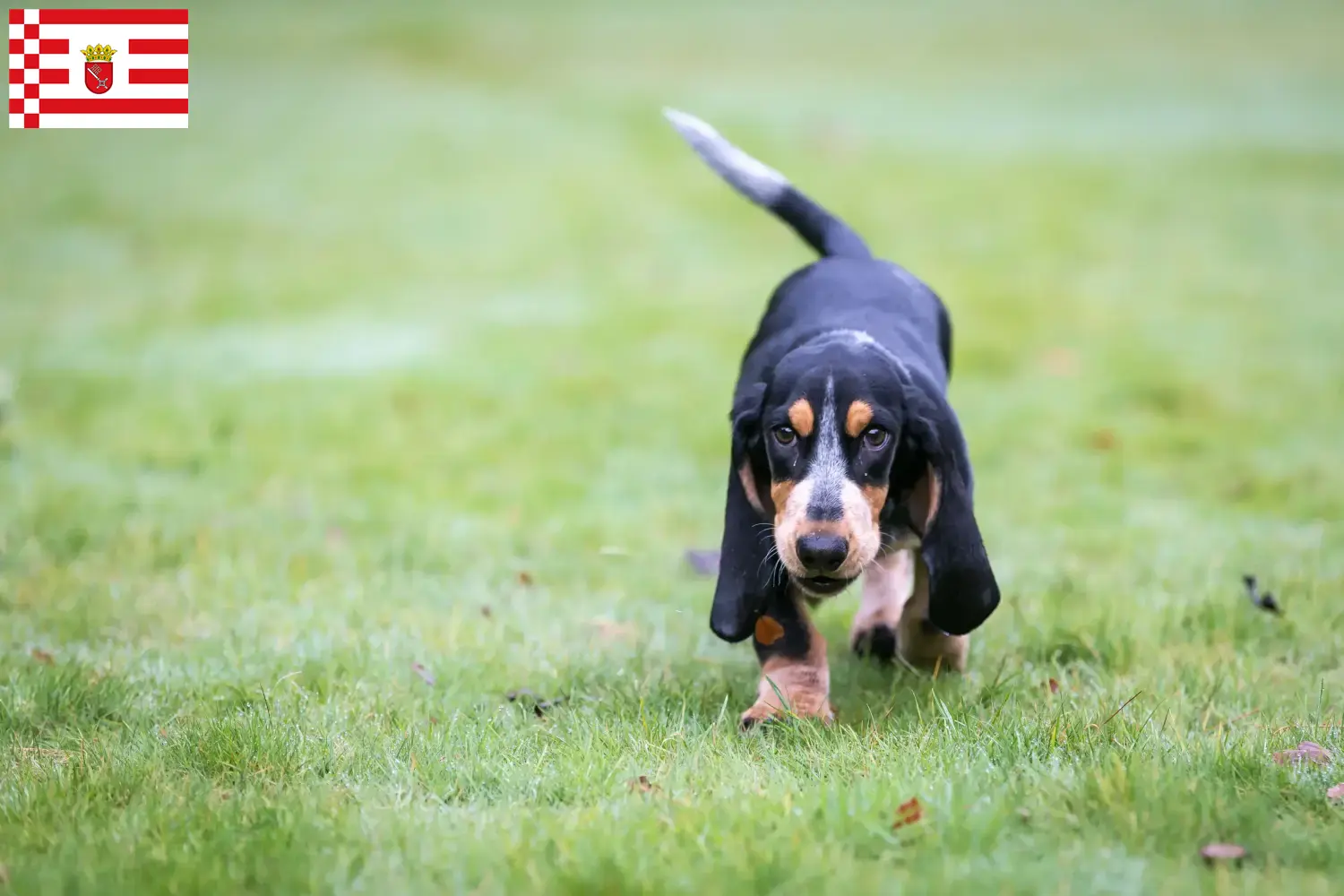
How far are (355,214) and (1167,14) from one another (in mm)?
17605

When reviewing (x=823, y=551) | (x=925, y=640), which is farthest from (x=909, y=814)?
(x=925, y=640)

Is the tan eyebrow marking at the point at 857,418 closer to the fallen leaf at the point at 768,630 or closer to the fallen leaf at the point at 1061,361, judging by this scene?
the fallen leaf at the point at 768,630

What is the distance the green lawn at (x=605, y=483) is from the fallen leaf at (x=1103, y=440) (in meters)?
0.06

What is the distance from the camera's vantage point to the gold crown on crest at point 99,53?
9109mm

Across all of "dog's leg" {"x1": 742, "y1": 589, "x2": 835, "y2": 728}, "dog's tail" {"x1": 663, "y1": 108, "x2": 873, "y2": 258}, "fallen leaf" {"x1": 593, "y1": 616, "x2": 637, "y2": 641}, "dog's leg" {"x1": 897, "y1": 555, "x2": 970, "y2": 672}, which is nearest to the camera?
"dog's leg" {"x1": 742, "y1": 589, "x2": 835, "y2": 728}

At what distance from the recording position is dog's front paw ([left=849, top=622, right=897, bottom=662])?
4551mm

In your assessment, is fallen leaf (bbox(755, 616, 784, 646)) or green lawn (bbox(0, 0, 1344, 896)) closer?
green lawn (bbox(0, 0, 1344, 896))

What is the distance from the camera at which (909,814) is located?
2.82 meters

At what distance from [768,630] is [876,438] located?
667 millimetres

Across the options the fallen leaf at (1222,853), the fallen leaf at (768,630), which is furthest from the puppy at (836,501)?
the fallen leaf at (1222,853)

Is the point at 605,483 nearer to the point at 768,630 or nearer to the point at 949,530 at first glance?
the point at 768,630

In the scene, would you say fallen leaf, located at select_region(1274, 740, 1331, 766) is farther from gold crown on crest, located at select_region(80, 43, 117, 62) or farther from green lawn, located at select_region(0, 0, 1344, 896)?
gold crown on crest, located at select_region(80, 43, 117, 62)

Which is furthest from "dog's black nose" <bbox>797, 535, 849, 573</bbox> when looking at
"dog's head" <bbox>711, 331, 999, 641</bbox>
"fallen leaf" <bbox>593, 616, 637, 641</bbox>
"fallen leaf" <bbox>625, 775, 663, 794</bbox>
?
"fallen leaf" <bbox>593, 616, 637, 641</bbox>

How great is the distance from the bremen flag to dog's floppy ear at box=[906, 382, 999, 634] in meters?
6.84
